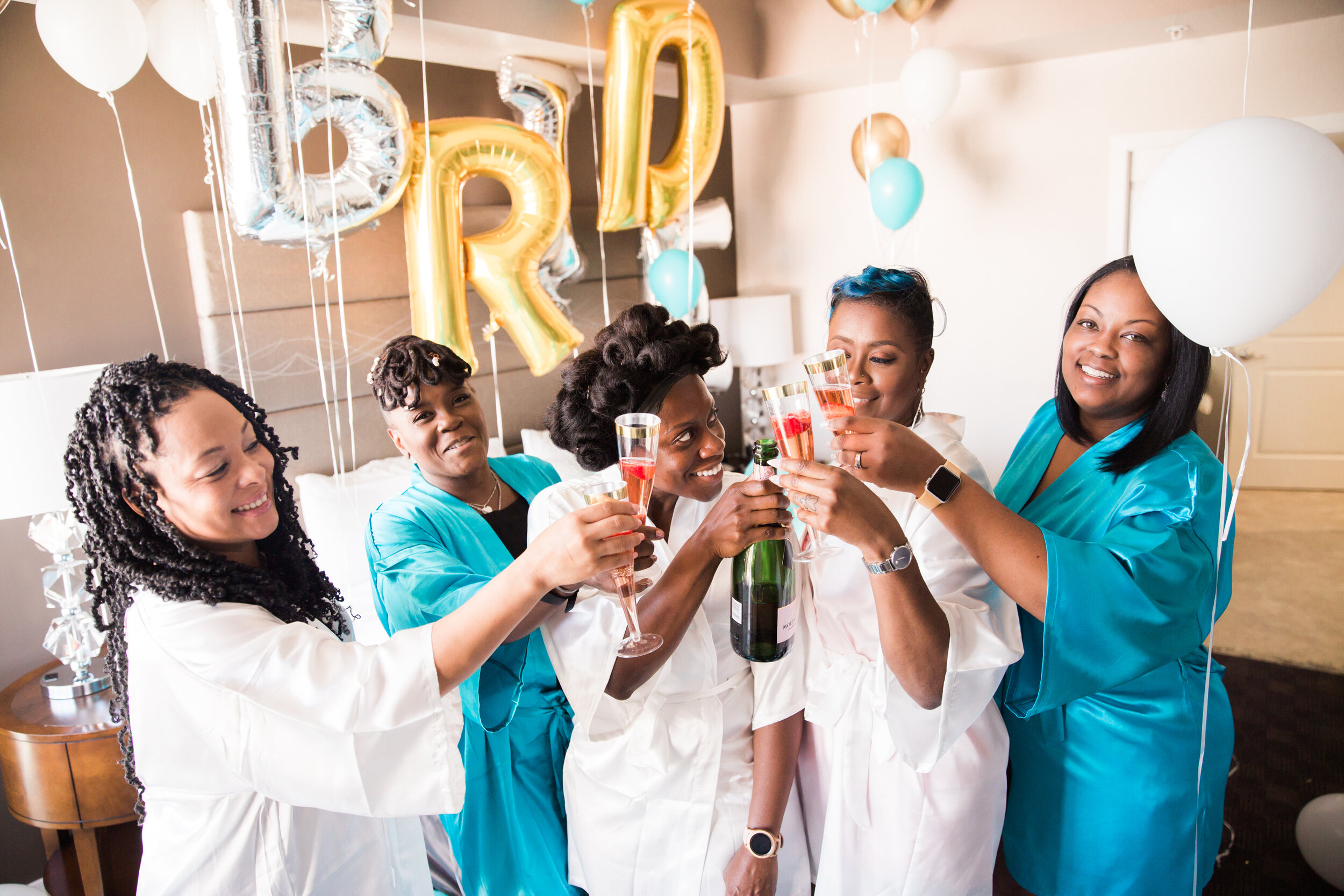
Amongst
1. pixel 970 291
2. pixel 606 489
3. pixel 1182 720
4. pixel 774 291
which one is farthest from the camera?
pixel 774 291

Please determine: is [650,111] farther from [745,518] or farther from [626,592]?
[626,592]

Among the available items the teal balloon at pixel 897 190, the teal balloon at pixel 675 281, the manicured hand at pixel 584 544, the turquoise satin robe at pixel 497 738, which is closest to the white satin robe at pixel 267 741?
the manicured hand at pixel 584 544

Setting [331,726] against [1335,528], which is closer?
[331,726]

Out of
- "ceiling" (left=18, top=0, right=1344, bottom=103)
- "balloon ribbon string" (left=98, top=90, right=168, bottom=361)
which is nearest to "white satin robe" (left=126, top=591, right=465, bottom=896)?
"balloon ribbon string" (left=98, top=90, right=168, bottom=361)

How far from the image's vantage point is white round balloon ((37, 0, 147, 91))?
197 cm

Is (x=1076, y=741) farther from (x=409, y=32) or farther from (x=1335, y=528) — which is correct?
(x=1335, y=528)

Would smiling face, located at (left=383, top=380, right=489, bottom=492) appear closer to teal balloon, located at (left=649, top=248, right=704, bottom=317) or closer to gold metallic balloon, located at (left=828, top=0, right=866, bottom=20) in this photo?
teal balloon, located at (left=649, top=248, right=704, bottom=317)

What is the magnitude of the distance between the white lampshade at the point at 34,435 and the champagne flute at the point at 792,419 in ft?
5.71

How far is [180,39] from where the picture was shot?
2193mm

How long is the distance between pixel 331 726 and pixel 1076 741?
4.00 ft

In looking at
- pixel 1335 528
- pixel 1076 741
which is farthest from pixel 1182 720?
pixel 1335 528

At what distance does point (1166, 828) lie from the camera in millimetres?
1430

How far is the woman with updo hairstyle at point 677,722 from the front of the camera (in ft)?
4.63

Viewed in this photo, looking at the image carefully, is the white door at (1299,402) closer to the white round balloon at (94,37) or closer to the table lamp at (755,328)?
the table lamp at (755,328)
